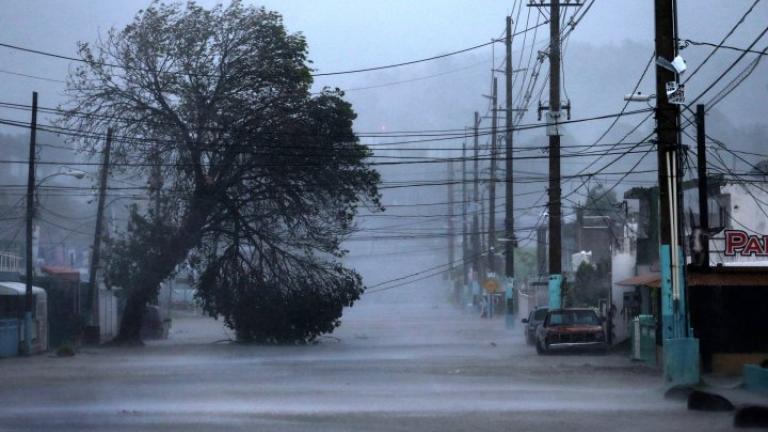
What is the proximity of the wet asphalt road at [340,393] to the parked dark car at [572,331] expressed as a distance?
66 cm

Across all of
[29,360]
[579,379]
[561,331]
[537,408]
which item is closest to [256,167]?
[29,360]

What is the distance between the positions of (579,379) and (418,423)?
32.0 feet

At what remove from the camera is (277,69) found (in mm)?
43469

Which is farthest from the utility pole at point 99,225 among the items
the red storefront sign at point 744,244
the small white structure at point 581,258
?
the small white structure at point 581,258

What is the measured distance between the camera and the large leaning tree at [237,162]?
4275cm

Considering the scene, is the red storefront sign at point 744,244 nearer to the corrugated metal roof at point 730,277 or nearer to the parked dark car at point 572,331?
the corrugated metal roof at point 730,277

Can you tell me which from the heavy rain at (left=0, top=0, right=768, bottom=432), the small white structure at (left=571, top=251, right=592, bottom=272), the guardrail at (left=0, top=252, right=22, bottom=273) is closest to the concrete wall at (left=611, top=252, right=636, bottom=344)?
the heavy rain at (left=0, top=0, right=768, bottom=432)

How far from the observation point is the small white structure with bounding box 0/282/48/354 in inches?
1583

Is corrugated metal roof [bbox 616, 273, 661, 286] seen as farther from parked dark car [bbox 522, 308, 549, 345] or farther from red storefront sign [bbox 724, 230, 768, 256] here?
parked dark car [bbox 522, 308, 549, 345]

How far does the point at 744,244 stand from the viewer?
2627cm

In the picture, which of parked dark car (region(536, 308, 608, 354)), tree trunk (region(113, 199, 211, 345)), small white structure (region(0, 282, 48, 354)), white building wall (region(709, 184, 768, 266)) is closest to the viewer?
parked dark car (region(536, 308, 608, 354))

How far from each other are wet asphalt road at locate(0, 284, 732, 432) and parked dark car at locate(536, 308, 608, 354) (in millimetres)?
657

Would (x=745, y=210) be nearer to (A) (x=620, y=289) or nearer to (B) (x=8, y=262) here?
(A) (x=620, y=289)

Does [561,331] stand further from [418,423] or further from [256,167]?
[418,423]
